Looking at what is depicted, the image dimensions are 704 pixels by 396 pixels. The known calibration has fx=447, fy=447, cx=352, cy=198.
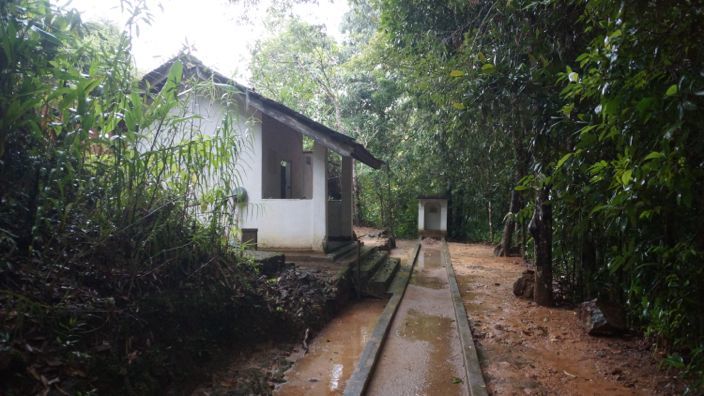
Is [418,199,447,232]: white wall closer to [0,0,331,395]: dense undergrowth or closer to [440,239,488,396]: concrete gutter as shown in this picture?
[440,239,488,396]: concrete gutter

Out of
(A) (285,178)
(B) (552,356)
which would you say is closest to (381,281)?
(B) (552,356)

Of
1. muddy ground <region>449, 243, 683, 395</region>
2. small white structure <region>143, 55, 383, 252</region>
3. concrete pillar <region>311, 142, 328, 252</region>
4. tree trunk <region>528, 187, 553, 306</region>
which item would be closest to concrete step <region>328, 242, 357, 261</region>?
small white structure <region>143, 55, 383, 252</region>

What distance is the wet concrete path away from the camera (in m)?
4.48

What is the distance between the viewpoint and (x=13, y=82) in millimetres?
2990

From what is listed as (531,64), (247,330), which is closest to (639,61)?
(531,64)

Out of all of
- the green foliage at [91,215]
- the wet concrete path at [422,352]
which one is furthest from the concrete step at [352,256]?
the green foliage at [91,215]

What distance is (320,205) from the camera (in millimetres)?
9695

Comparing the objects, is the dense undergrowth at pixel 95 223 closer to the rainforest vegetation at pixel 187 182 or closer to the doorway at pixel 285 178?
the rainforest vegetation at pixel 187 182

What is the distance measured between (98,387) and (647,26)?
4.35 metres

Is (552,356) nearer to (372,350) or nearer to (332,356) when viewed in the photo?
(372,350)

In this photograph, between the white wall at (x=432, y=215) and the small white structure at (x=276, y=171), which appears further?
the white wall at (x=432, y=215)

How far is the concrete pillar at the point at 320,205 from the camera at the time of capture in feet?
31.6

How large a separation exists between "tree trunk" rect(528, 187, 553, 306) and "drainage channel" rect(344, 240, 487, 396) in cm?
143

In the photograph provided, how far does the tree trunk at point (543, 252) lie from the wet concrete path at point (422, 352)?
160cm
